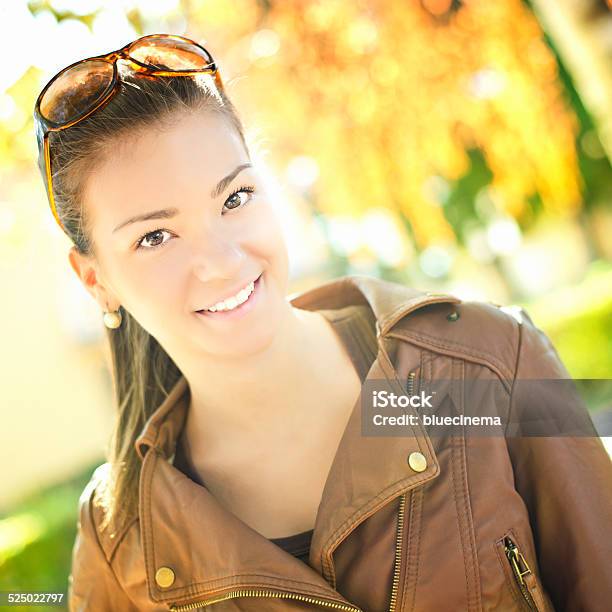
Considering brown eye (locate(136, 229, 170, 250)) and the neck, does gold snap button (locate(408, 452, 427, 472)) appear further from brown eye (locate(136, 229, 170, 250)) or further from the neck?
brown eye (locate(136, 229, 170, 250))

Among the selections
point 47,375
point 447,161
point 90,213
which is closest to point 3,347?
point 47,375

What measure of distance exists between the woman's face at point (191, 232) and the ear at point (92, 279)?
11 cm

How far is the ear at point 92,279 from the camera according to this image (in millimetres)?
1545

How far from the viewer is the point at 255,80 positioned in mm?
4531

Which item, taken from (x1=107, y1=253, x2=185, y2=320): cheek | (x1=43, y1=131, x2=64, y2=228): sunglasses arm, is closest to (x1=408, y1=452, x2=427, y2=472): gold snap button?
(x1=107, y1=253, x2=185, y2=320): cheek

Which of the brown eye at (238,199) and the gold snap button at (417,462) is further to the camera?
the brown eye at (238,199)

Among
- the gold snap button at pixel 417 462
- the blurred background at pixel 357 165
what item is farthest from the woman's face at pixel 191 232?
the gold snap button at pixel 417 462

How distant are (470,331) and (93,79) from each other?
86 cm

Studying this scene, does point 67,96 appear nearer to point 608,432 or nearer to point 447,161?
point 608,432

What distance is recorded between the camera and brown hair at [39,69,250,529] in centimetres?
138

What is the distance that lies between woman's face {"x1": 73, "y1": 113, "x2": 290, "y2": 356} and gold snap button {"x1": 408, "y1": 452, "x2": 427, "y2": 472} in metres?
0.36

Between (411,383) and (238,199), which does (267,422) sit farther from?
(238,199)

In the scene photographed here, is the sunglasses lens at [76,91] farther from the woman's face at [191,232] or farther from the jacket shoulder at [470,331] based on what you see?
the jacket shoulder at [470,331]

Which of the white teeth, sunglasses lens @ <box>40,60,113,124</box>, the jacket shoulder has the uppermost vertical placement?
sunglasses lens @ <box>40,60,113,124</box>
